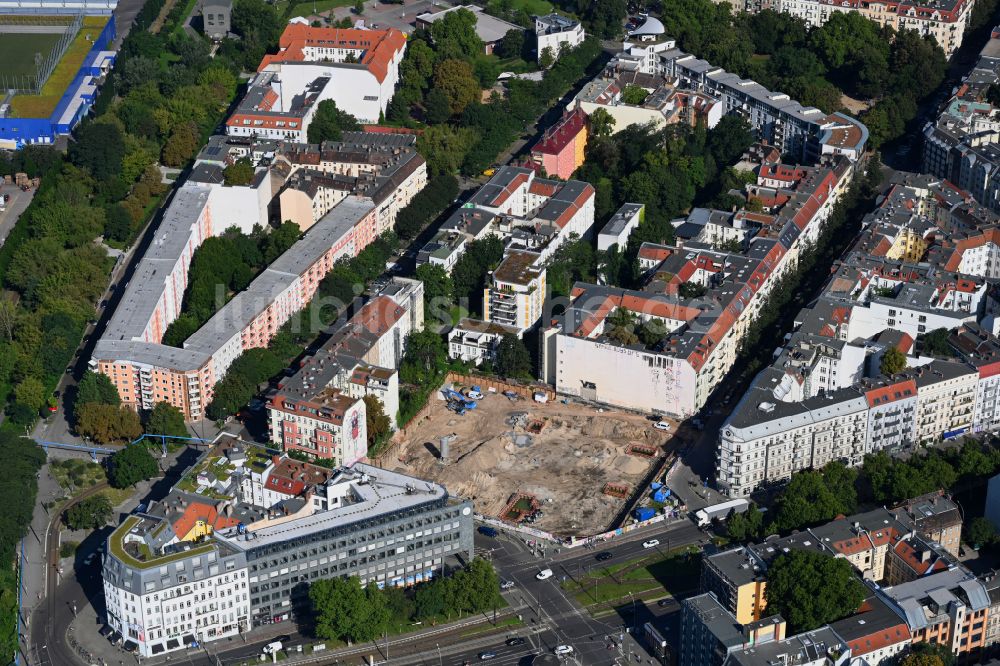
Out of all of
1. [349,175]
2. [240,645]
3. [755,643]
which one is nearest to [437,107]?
[349,175]

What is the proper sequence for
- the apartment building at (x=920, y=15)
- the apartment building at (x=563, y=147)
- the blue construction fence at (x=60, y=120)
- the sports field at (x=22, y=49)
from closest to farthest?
the apartment building at (x=563, y=147)
the blue construction fence at (x=60, y=120)
the apartment building at (x=920, y=15)
the sports field at (x=22, y=49)

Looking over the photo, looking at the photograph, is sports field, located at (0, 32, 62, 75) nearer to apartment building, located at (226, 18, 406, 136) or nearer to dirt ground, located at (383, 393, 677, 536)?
apartment building, located at (226, 18, 406, 136)

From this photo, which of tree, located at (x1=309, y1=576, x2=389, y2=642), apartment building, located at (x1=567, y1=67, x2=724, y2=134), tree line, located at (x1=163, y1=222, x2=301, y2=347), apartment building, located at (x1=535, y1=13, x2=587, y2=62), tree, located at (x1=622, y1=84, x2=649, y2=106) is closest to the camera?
tree, located at (x1=309, y1=576, x2=389, y2=642)

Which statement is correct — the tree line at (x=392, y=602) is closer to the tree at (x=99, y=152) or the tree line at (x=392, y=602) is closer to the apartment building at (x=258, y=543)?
the apartment building at (x=258, y=543)

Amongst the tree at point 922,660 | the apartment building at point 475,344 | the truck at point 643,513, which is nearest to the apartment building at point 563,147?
the apartment building at point 475,344

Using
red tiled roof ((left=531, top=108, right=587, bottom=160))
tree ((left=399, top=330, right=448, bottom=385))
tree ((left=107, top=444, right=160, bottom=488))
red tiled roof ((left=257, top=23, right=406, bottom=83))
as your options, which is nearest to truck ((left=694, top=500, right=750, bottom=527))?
tree ((left=399, top=330, right=448, bottom=385))

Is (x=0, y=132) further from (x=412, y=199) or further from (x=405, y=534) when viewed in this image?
→ (x=405, y=534)

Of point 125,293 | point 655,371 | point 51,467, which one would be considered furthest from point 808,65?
point 51,467
